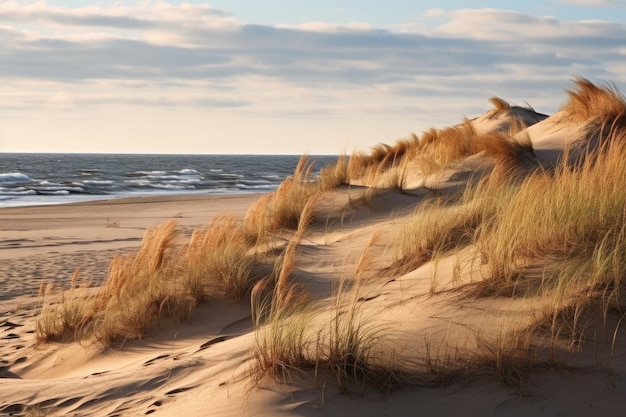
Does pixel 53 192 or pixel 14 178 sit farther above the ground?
pixel 14 178

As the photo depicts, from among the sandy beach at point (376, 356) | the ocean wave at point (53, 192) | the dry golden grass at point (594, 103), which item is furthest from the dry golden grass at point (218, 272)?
the ocean wave at point (53, 192)

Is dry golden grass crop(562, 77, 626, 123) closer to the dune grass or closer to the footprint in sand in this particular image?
the dune grass

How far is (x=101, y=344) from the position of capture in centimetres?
655

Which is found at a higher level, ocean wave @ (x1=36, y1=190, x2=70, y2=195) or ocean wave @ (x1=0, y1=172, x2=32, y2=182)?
ocean wave @ (x1=0, y1=172, x2=32, y2=182)

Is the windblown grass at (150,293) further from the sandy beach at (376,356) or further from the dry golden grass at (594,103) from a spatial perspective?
the dry golden grass at (594,103)

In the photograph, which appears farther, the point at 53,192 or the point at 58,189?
the point at 58,189

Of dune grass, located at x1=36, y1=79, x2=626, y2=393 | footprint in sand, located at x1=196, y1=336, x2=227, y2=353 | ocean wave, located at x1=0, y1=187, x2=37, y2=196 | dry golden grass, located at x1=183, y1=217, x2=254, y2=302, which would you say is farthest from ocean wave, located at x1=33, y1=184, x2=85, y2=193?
footprint in sand, located at x1=196, y1=336, x2=227, y2=353

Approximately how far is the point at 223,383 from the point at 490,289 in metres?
1.78

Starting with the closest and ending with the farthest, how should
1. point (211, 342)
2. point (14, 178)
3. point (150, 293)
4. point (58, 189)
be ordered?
1. point (211, 342)
2. point (150, 293)
3. point (58, 189)
4. point (14, 178)

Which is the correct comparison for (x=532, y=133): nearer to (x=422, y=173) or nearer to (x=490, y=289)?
(x=422, y=173)

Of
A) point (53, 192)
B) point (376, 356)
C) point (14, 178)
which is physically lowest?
point (53, 192)

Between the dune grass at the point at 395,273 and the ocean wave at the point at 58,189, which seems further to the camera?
the ocean wave at the point at 58,189

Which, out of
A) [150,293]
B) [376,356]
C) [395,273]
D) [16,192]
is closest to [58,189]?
[16,192]

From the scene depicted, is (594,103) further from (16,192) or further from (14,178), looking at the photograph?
(14,178)
